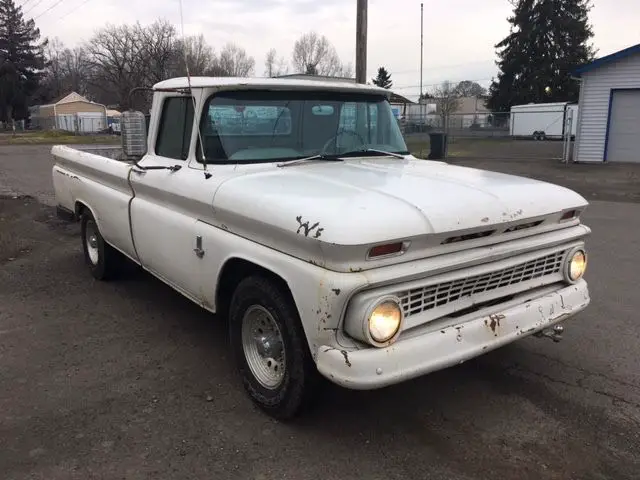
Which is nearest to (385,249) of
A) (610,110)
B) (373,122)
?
(373,122)

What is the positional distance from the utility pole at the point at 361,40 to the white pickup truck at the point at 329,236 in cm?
963

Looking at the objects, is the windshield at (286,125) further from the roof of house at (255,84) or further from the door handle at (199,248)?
the door handle at (199,248)

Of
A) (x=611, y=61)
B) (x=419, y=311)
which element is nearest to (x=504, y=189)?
(x=419, y=311)

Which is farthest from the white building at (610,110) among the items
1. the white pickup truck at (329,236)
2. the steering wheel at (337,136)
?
the steering wheel at (337,136)

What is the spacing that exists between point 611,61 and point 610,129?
2221 millimetres

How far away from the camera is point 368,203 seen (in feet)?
9.57

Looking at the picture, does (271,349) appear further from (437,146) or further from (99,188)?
(437,146)

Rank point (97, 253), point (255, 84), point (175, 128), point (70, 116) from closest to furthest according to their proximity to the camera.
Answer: point (255, 84)
point (175, 128)
point (97, 253)
point (70, 116)

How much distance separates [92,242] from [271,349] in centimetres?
365

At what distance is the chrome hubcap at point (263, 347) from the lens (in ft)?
10.8

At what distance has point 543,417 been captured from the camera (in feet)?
11.0

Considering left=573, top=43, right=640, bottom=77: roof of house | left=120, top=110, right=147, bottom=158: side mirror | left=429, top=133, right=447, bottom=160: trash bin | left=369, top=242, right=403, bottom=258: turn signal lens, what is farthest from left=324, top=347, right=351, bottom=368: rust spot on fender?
left=573, top=43, right=640, bottom=77: roof of house

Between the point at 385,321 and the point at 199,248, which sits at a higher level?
the point at 199,248

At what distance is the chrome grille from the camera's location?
2871 millimetres
